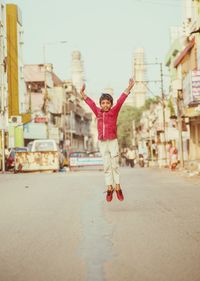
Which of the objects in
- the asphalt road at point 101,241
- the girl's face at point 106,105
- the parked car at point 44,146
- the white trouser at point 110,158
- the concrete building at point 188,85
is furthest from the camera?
the parked car at point 44,146

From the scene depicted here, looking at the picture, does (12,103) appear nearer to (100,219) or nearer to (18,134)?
(18,134)

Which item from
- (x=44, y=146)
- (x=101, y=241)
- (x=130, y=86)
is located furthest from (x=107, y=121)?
(x=44, y=146)

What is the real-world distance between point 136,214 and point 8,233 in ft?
8.52

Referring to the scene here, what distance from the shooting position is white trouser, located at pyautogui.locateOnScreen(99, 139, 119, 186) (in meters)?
9.61

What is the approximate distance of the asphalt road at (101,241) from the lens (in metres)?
5.09

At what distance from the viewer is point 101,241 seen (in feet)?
21.9

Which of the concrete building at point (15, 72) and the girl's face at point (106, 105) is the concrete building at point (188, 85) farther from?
the girl's face at point (106, 105)

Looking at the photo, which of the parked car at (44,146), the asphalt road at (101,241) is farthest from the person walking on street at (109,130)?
the parked car at (44,146)

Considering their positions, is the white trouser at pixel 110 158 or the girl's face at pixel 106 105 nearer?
the girl's face at pixel 106 105

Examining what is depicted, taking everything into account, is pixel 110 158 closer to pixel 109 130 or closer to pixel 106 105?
pixel 109 130

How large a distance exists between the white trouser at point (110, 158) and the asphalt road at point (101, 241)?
568 mm

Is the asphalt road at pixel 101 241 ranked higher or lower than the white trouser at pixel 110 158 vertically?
lower

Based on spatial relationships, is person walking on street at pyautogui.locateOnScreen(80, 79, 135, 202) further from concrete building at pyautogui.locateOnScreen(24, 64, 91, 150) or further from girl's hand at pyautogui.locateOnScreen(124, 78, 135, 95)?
concrete building at pyautogui.locateOnScreen(24, 64, 91, 150)

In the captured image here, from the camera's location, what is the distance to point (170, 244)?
6375 millimetres
